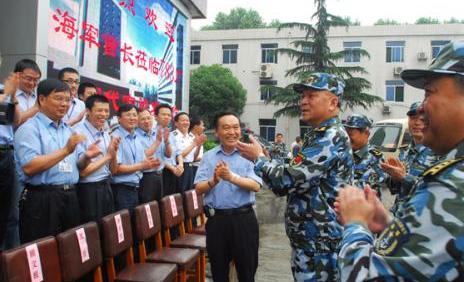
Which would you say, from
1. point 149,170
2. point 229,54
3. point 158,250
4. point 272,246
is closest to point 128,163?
point 149,170

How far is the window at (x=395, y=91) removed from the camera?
2197 centimetres

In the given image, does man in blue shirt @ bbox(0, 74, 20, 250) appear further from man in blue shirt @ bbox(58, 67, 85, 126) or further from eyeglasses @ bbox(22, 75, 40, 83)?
man in blue shirt @ bbox(58, 67, 85, 126)

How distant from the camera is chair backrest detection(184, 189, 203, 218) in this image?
4254mm

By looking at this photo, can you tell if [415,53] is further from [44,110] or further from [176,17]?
[44,110]

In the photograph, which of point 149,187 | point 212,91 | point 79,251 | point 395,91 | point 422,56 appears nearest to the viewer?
point 79,251

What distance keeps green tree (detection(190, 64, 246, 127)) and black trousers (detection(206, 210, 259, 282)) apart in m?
18.7

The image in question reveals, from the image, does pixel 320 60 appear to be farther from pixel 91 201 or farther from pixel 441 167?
pixel 441 167

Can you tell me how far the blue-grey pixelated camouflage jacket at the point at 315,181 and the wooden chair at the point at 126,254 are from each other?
3.93 feet

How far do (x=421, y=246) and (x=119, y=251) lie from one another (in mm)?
2468

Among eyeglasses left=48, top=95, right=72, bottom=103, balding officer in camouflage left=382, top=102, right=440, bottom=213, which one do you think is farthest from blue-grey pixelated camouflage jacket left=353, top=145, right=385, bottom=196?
eyeglasses left=48, top=95, right=72, bottom=103

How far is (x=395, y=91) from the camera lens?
22000mm

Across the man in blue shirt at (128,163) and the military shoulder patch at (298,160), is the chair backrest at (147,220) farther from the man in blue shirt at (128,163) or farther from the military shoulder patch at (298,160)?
the military shoulder patch at (298,160)

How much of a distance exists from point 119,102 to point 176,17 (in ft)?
9.92

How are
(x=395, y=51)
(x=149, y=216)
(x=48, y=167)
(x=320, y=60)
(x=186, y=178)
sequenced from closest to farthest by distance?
(x=48, y=167) < (x=149, y=216) < (x=186, y=178) < (x=320, y=60) < (x=395, y=51)
